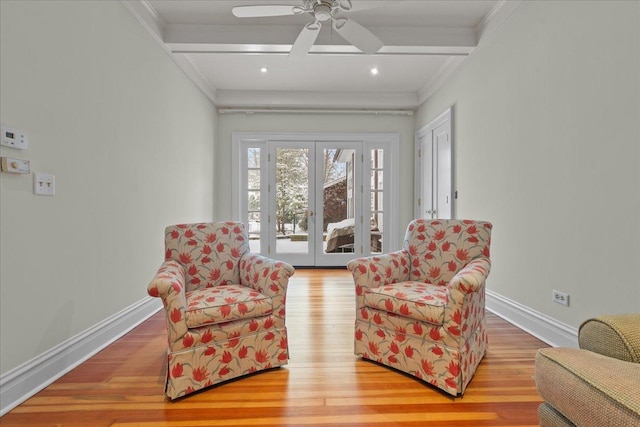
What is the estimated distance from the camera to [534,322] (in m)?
2.46

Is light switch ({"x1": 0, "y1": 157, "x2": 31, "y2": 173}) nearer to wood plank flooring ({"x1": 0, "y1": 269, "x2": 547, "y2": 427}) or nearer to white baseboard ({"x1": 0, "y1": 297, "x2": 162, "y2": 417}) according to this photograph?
white baseboard ({"x1": 0, "y1": 297, "x2": 162, "y2": 417})

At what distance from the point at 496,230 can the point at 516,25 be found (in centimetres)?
169

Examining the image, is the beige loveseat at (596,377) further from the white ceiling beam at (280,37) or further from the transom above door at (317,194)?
the transom above door at (317,194)

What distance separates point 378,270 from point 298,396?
83cm

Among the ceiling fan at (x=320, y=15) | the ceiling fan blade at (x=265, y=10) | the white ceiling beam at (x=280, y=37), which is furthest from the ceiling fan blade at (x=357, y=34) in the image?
the white ceiling beam at (x=280, y=37)

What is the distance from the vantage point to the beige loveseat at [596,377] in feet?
2.44

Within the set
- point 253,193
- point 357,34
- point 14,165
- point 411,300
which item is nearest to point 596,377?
point 411,300

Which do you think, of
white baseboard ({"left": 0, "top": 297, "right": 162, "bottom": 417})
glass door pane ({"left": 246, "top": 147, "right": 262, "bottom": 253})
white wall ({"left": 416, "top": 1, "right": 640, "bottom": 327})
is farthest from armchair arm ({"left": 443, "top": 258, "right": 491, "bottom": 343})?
glass door pane ({"left": 246, "top": 147, "right": 262, "bottom": 253})

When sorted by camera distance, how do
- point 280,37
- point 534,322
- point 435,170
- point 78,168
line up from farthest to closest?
point 435,170
point 280,37
point 534,322
point 78,168

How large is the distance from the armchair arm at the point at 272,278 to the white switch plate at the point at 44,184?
1167 mm

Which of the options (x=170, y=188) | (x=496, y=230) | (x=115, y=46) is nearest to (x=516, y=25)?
(x=496, y=230)

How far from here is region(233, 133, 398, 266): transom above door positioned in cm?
512

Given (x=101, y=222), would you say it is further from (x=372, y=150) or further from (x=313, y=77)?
(x=372, y=150)

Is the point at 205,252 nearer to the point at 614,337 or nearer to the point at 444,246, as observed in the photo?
the point at 444,246
